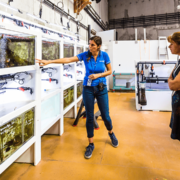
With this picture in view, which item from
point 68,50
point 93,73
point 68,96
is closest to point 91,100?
point 93,73

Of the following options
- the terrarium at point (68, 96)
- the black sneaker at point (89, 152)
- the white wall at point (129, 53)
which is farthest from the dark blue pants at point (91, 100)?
the white wall at point (129, 53)

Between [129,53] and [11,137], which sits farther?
[129,53]

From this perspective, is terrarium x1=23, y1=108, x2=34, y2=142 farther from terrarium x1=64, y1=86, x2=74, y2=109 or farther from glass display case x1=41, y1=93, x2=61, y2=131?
terrarium x1=64, y1=86, x2=74, y2=109

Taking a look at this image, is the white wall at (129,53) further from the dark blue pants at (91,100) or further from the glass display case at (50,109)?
the dark blue pants at (91,100)

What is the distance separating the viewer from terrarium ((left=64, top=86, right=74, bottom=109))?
287cm

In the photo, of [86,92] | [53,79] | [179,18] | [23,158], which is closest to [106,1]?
[179,18]

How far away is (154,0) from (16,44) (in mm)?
8485

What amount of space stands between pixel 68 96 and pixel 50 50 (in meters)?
0.92

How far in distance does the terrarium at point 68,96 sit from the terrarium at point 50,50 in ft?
2.16

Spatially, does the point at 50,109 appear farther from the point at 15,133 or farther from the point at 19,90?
the point at 15,133

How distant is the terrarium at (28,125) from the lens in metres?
1.72

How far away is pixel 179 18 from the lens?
25.8ft

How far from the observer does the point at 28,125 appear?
1.77 m

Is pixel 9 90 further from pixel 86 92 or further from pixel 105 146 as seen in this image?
pixel 105 146
